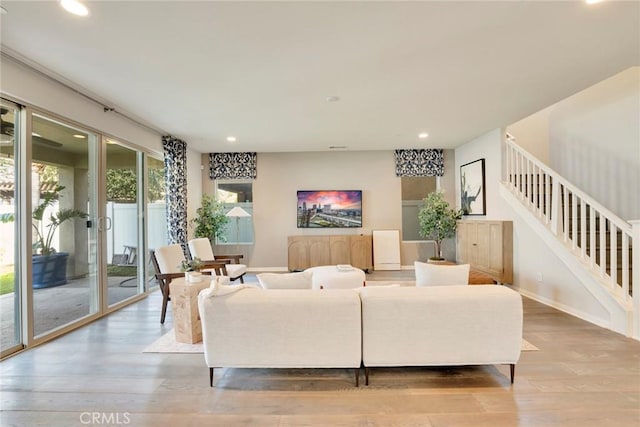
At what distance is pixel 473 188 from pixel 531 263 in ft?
6.65

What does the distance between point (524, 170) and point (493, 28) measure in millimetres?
3294

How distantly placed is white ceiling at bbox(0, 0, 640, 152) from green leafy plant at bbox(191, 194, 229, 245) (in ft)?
7.37

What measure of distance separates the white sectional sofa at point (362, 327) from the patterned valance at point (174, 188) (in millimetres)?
3564

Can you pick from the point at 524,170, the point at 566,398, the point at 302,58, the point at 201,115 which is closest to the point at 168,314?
the point at 201,115

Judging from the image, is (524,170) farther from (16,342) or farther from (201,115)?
(16,342)

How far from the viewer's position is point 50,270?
3.27 metres

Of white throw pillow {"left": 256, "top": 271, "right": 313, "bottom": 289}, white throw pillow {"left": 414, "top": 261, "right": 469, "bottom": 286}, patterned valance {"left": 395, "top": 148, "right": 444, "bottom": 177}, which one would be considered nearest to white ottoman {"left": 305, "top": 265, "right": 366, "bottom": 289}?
white throw pillow {"left": 256, "top": 271, "right": 313, "bottom": 289}

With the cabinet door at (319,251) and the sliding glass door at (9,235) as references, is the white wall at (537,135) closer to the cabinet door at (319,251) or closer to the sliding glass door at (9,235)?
the cabinet door at (319,251)

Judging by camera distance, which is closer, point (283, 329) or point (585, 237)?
point (283, 329)

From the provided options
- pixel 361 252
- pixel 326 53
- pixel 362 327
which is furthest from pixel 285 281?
pixel 361 252

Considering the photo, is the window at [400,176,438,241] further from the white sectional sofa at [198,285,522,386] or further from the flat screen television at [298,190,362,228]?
the white sectional sofa at [198,285,522,386]

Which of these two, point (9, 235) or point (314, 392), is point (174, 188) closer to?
point (9, 235)

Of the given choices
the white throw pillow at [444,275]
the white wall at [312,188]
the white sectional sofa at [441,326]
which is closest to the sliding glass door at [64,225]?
the white wall at [312,188]

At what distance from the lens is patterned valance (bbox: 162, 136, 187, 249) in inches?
207
